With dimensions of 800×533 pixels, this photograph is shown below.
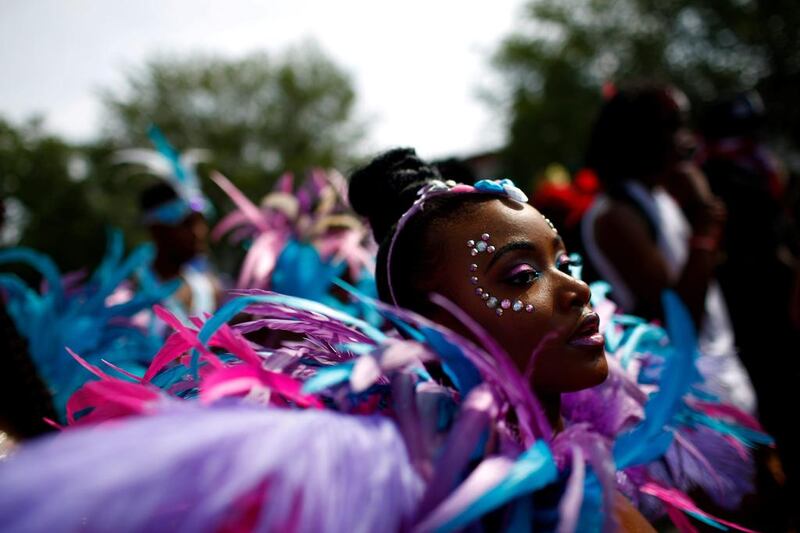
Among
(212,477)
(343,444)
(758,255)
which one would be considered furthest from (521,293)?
(758,255)

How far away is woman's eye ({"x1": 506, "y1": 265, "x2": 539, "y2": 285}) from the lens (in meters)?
1.21

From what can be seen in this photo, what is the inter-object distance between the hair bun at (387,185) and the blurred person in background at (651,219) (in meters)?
1.06

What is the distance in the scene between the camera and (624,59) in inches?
855

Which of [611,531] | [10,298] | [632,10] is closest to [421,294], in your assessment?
[611,531]

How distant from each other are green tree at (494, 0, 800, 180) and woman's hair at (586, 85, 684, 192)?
14.9 m

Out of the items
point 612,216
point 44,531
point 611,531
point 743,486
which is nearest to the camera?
point 44,531

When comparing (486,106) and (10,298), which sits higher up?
(10,298)

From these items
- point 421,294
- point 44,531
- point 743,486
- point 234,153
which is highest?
point 44,531

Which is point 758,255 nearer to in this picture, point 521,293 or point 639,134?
point 639,134

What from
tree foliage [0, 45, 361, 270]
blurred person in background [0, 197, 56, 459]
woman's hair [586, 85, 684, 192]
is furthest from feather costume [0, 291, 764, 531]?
tree foliage [0, 45, 361, 270]

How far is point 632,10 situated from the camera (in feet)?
70.7

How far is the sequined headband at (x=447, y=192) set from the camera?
51.7 inches

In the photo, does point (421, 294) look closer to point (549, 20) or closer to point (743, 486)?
point (743, 486)

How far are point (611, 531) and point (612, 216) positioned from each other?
1646 mm
